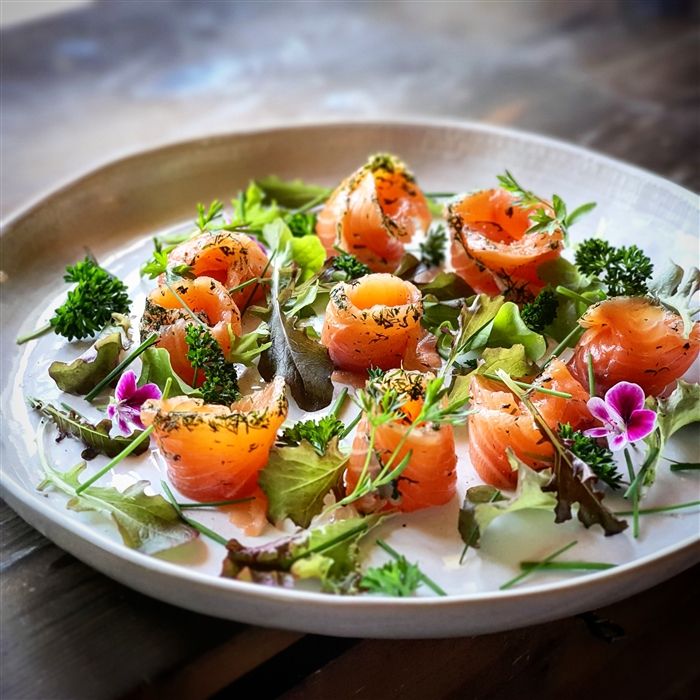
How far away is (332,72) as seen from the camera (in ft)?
11.1

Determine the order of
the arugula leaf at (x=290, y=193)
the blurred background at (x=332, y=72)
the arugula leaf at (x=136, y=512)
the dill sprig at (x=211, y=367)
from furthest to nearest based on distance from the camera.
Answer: the blurred background at (x=332, y=72) < the arugula leaf at (x=290, y=193) < the dill sprig at (x=211, y=367) < the arugula leaf at (x=136, y=512)

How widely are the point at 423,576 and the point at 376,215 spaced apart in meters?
0.82

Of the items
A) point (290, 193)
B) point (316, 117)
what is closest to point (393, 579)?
point (290, 193)

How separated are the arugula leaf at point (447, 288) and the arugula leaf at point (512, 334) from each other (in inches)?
7.0

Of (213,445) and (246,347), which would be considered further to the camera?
(246,347)

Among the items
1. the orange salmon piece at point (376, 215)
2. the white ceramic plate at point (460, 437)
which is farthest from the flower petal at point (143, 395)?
the orange salmon piece at point (376, 215)

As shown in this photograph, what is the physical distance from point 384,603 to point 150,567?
27cm

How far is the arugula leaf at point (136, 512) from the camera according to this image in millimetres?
1178

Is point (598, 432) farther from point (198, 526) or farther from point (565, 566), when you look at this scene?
point (198, 526)

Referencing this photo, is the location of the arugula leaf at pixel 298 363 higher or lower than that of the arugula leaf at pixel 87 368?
lower

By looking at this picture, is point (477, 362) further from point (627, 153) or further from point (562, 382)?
Answer: point (627, 153)

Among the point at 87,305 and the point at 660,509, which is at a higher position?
the point at 87,305

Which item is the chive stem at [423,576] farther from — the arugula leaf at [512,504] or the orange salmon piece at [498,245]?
the orange salmon piece at [498,245]

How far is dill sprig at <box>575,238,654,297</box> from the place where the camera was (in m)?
1.65
